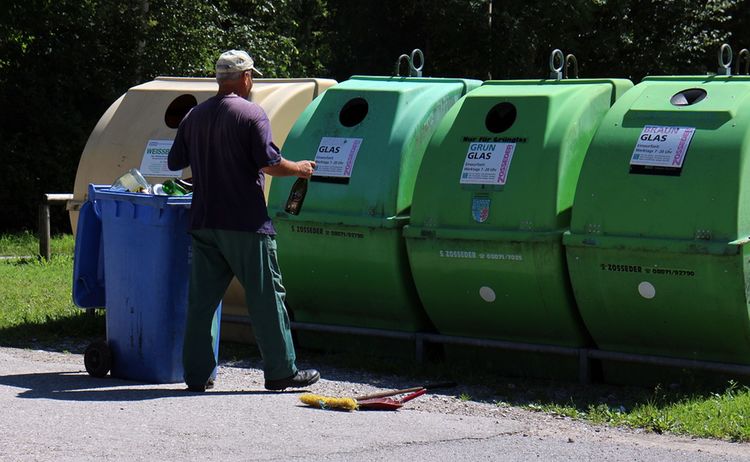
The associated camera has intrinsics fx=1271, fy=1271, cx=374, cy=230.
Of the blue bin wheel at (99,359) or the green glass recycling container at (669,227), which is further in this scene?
the blue bin wheel at (99,359)

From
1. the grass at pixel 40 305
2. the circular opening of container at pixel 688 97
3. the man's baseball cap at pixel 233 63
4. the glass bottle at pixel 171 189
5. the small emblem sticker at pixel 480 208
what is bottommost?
the grass at pixel 40 305

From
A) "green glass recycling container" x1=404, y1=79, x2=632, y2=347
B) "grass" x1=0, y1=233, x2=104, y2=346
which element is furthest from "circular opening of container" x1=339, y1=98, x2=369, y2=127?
"grass" x1=0, y1=233, x2=104, y2=346

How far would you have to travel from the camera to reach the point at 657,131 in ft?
20.6

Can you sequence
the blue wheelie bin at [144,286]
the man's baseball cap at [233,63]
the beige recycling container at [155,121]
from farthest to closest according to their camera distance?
the beige recycling container at [155,121] < the blue wheelie bin at [144,286] < the man's baseball cap at [233,63]

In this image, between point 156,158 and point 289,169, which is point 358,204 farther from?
point 156,158

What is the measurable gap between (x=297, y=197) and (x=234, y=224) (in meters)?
0.75

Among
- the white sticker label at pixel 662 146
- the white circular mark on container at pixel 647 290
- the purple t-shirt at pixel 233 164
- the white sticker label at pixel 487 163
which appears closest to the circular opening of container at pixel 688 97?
the white sticker label at pixel 662 146

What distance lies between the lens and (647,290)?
245 inches

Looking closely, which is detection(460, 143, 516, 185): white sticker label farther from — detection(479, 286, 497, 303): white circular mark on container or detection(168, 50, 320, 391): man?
detection(168, 50, 320, 391): man

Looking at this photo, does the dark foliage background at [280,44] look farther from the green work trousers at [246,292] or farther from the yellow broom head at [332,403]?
the yellow broom head at [332,403]

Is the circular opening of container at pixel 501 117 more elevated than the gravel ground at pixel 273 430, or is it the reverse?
the circular opening of container at pixel 501 117

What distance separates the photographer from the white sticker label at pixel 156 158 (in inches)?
324

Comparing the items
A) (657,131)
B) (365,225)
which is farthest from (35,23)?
(657,131)

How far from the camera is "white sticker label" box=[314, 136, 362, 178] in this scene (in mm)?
7102
